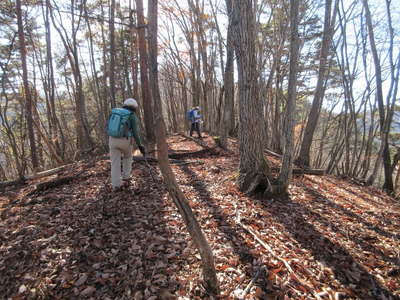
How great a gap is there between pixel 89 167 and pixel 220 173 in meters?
3.74

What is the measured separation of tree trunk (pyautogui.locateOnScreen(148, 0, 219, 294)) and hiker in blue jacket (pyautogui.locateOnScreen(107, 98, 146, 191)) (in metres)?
1.82

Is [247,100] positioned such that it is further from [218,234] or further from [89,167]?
[89,167]

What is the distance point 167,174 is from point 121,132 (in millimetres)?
2286

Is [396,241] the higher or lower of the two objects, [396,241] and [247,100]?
the lower

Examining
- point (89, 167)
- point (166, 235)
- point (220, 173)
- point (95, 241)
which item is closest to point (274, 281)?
point (166, 235)

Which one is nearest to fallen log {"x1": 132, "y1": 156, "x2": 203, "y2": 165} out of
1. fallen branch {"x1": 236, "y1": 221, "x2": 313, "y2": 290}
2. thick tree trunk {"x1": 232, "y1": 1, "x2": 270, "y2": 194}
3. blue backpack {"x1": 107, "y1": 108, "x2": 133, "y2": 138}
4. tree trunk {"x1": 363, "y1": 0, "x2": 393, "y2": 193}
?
blue backpack {"x1": 107, "y1": 108, "x2": 133, "y2": 138}

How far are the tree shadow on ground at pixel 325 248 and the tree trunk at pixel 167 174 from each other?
5.10ft

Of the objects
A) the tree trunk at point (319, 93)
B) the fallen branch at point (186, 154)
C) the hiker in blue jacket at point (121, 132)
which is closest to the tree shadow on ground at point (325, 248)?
the hiker in blue jacket at point (121, 132)

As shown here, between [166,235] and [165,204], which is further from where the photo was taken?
[165,204]

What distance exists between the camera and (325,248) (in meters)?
2.88

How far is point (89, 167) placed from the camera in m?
5.88

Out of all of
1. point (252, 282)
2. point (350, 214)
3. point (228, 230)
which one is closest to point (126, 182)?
point (228, 230)

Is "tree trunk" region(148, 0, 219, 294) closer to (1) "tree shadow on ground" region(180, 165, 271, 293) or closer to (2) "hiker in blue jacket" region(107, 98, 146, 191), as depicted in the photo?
(1) "tree shadow on ground" region(180, 165, 271, 293)

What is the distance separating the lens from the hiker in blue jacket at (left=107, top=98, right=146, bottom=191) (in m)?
3.81
